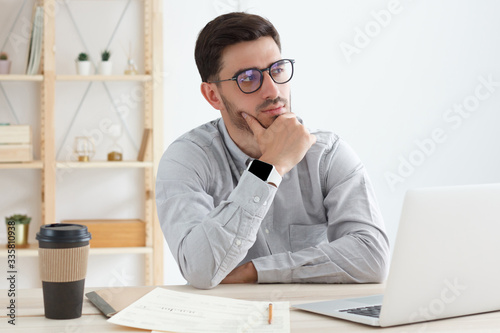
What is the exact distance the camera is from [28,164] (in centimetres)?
288

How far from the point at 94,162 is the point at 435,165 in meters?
1.84

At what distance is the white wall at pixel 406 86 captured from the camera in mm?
3301

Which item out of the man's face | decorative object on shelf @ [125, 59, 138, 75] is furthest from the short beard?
decorative object on shelf @ [125, 59, 138, 75]

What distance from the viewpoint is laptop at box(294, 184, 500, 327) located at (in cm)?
96

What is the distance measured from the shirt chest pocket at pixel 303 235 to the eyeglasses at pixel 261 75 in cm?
42

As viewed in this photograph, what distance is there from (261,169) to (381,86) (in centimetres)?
205

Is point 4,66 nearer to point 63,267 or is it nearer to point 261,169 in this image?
point 261,169

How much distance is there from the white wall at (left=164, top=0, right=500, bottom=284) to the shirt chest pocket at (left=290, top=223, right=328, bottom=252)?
1.60m

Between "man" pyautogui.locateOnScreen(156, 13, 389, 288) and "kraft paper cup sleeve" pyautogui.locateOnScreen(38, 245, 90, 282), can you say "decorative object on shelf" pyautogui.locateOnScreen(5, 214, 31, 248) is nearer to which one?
"man" pyautogui.locateOnScreen(156, 13, 389, 288)

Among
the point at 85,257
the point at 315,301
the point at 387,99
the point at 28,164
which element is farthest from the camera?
the point at 387,99

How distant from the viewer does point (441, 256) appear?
98cm

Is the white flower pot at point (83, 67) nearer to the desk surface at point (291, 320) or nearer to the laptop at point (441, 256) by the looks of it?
the desk surface at point (291, 320)

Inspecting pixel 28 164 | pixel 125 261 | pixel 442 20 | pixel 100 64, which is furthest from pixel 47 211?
pixel 442 20

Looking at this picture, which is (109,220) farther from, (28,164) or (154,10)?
(154,10)
